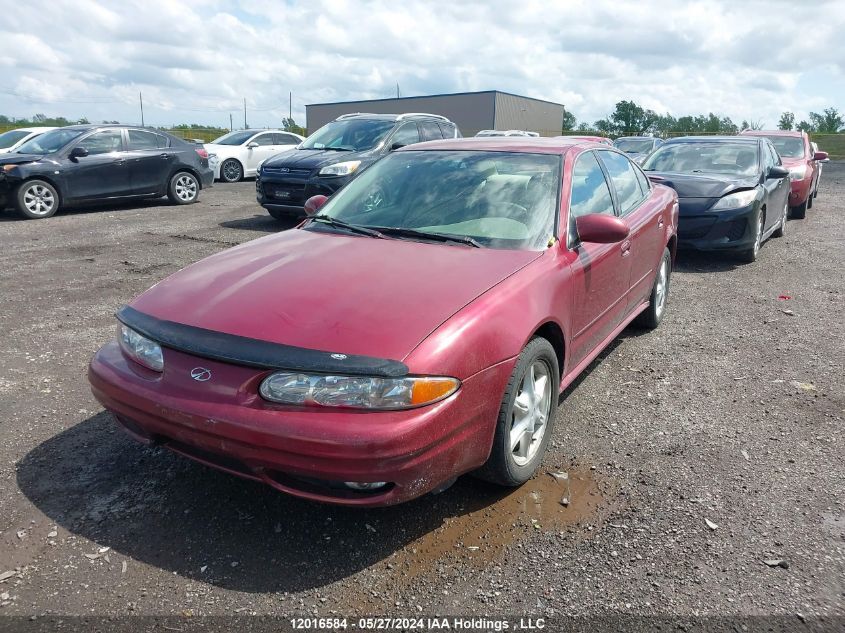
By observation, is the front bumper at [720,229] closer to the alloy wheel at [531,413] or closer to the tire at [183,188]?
the alloy wheel at [531,413]

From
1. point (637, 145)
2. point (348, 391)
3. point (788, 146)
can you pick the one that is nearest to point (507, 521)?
point (348, 391)

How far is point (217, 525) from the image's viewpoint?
274 centimetres

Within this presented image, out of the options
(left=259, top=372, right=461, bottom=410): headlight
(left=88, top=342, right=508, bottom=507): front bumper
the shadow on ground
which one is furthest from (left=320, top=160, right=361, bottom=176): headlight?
(left=259, top=372, right=461, bottom=410): headlight

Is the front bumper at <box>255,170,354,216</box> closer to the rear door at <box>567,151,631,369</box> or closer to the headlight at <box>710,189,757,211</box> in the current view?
the headlight at <box>710,189,757,211</box>

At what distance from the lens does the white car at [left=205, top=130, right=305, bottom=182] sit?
17.8 metres

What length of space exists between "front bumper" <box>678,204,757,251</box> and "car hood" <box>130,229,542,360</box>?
552cm

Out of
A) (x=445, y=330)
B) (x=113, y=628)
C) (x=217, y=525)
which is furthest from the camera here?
(x=217, y=525)

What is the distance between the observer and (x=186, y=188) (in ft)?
43.4

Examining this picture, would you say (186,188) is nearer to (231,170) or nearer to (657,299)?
(231,170)

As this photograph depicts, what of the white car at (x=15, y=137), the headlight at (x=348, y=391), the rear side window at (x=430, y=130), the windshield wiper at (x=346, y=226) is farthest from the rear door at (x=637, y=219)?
the white car at (x=15, y=137)

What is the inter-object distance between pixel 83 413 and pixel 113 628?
189 centimetres

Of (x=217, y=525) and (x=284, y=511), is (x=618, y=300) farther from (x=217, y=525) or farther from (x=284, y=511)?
(x=217, y=525)

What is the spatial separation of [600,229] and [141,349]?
7.61 feet

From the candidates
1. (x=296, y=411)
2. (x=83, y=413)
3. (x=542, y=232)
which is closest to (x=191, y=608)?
(x=296, y=411)
